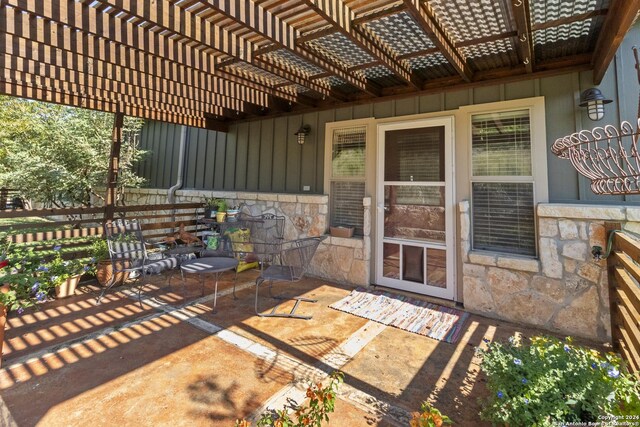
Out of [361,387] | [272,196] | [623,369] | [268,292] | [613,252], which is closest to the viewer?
[623,369]

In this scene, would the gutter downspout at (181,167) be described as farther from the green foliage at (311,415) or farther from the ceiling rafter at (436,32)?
the green foliage at (311,415)

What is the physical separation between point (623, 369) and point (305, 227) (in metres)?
3.89

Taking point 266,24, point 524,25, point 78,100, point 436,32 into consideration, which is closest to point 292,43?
point 266,24

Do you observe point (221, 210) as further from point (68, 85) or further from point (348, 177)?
point (68, 85)

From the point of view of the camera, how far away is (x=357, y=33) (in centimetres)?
261

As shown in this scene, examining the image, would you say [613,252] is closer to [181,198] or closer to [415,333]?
[415,333]

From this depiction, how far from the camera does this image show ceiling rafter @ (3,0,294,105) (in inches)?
85.7

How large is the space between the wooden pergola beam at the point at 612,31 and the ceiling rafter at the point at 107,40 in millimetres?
3622

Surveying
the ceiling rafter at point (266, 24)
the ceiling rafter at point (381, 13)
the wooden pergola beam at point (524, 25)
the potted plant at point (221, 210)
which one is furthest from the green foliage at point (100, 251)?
the wooden pergola beam at point (524, 25)

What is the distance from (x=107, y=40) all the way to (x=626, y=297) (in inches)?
199

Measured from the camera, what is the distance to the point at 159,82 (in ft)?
12.4

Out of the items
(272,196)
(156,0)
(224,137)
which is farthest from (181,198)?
(156,0)

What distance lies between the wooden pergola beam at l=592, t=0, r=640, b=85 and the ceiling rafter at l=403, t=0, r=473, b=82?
114cm

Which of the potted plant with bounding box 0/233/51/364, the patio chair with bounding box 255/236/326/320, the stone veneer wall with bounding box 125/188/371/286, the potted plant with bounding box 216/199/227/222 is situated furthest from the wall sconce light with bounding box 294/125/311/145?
the potted plant with bounding box 0/233/51/364
